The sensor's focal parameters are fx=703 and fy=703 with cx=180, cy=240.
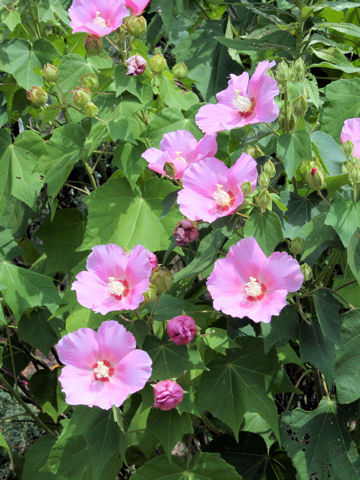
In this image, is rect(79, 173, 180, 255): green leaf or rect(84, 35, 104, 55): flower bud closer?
rect(84, 35, 104, 55): flower bud

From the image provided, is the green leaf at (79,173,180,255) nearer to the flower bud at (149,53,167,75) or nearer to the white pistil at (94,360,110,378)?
the flower bud at (149,53,167,75)

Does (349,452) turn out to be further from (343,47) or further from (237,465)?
(343,47)

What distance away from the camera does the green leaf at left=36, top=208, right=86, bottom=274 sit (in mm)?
2068

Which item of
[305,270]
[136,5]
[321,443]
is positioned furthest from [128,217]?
[321,443]

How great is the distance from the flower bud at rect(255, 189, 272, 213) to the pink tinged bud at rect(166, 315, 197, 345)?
28 cm

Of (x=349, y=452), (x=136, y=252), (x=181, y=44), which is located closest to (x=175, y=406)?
(x=136, y=252)

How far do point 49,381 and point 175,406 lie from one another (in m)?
1.05

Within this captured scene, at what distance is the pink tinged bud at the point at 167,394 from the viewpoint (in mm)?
1381

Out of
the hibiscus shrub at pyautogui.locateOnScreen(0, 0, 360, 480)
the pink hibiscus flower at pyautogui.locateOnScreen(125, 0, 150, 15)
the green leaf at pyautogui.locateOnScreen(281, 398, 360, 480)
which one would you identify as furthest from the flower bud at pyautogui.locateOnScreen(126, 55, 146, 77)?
the green leaf at pyautogui.locateOnScreen(281, 398, 360, 480)

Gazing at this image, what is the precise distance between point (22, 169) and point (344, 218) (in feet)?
3.64

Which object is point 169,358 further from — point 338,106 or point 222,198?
point 338,106

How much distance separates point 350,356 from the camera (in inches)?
59.7

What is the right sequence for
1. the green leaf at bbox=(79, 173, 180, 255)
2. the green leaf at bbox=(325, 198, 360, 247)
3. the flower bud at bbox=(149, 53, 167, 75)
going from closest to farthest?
the green leaf at bbox=(325, 198, 360, 247), the flower bud at bbox=(149, 53, 167, 75), the green leaf at bbox=(79, 173, 180, 255)

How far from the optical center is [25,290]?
198 cm
